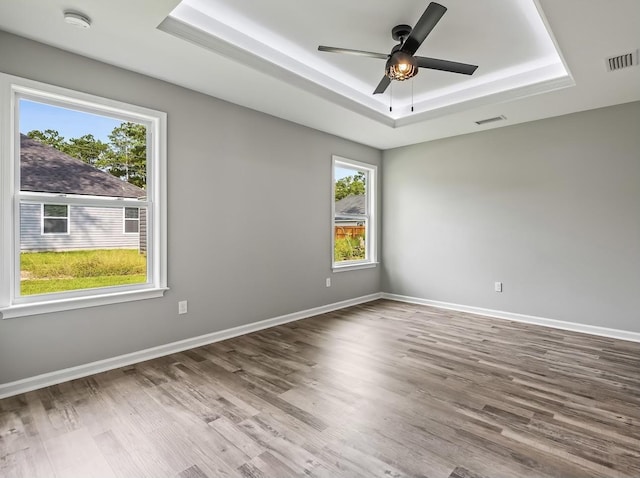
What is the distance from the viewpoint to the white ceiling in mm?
2291

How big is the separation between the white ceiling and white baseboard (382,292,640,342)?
2496 millimetres

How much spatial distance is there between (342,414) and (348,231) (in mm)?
3416

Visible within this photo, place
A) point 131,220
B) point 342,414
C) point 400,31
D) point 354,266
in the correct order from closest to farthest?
1. point 342,414
2. point 400,31
3. point 131,220
4. point 354,266

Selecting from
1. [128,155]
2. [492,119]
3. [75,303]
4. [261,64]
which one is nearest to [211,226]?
[128,155]

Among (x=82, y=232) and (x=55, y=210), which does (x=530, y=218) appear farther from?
(x=55, y=210)

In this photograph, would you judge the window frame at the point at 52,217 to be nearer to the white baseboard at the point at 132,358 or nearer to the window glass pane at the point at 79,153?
the window glass pane at the point at 79,153

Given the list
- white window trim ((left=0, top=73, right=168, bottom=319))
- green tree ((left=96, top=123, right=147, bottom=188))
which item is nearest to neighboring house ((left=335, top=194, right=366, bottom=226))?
white window trim ((left=0, top=73, right=168, bottom=319))

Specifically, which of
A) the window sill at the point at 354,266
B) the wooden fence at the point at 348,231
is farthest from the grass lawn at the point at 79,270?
the wooden fence at the point at 348,231

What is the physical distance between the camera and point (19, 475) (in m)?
1.65

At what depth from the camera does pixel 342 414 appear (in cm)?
219

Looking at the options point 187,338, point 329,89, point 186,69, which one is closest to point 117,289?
point 187,338

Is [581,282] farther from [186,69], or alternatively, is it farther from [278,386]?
[186,69]

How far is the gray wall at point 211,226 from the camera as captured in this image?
259cm

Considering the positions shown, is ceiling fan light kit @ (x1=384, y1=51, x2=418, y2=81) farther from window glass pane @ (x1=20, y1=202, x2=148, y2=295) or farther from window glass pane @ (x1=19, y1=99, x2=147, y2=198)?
window glass pane @ (x1=20, y1=202, x2=148, y2=295)
